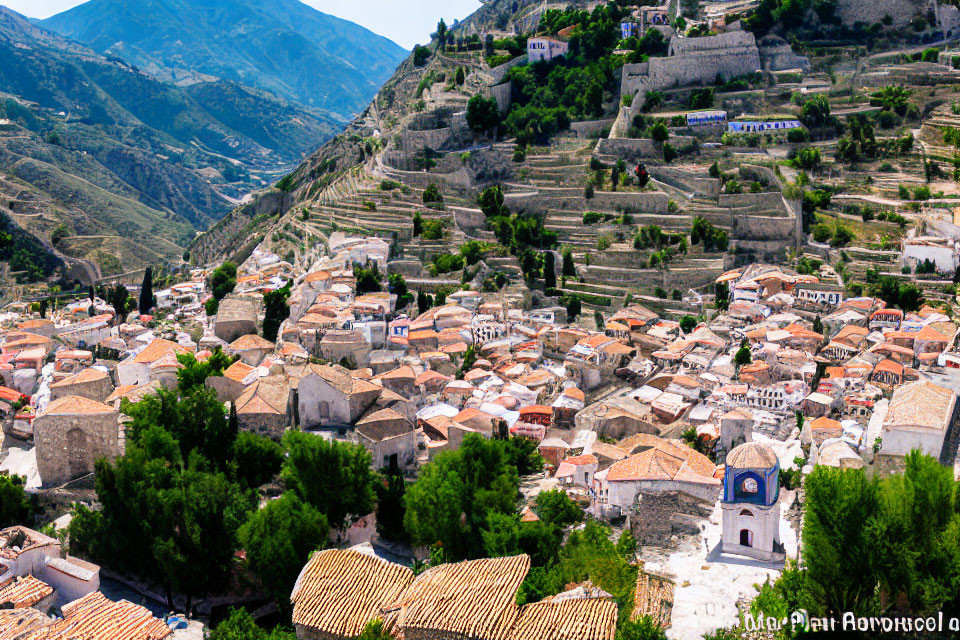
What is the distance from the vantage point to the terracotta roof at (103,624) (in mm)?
15039

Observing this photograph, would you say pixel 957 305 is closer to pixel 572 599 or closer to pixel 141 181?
pixel 572 599

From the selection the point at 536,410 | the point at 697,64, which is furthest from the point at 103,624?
the point at 697,64

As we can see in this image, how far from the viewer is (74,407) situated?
21.6 m

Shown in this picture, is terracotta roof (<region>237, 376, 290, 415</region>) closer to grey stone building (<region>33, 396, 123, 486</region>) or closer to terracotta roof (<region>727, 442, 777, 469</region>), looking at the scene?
grey stone building (<region>33, 396, 123, 486</region>)

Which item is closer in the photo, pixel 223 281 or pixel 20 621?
pixel 20 621

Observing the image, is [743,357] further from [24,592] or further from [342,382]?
[24,592]

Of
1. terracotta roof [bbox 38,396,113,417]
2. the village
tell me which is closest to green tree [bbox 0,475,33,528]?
the village

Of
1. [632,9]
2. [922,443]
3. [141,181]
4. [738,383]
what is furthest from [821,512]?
[141,181]

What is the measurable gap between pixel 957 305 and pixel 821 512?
22044mm

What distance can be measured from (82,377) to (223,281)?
12.0 m

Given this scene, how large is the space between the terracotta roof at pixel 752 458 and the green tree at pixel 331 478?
734 centimetres

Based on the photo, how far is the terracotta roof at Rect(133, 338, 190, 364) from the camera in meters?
28.8

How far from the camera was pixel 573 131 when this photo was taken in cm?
4588

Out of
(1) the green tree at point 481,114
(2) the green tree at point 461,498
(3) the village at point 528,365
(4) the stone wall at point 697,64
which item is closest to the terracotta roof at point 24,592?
(3) the village at point 528,365
